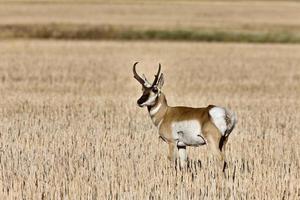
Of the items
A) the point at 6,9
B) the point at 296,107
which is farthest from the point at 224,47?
the point at 6,9

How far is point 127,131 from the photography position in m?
12.7

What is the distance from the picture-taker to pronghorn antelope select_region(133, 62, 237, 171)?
8695 millimetres

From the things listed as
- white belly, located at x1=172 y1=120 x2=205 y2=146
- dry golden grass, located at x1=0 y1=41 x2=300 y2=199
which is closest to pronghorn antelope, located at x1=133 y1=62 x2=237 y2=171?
white belly, located at x1=172 y1=120 x2=205 y2=146

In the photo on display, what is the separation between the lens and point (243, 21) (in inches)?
2026

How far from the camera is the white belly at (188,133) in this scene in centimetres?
882

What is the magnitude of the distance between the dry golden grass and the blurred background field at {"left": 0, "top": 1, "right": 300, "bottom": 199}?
0.08 ft

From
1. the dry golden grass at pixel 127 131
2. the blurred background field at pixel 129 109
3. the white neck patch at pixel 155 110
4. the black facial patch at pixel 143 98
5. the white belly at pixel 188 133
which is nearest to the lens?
the dry golden grass at pixel 127 131

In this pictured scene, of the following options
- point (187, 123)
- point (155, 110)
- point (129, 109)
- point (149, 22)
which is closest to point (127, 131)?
point (155, 110)

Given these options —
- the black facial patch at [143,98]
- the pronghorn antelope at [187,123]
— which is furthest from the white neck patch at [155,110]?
the black facial patch at [143,98]

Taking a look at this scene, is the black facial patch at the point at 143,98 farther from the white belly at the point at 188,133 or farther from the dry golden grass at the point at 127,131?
the dry golden grass at the point at 127,131

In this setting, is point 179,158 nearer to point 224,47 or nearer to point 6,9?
point 224,47

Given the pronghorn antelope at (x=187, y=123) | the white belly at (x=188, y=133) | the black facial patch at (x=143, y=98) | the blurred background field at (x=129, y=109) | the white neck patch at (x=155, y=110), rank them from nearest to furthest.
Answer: the blurred background field at (x=129, y=109) → the pronghorn antelope at (x=187, y=123) → the white belly at (x=188, y=133) → the black facial patch at (x=143, y=98) → the white neck patch at (x=155, y=110)

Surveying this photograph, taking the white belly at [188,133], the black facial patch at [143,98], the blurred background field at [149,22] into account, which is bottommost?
the white belly at [188,133]

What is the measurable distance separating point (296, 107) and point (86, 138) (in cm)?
667
